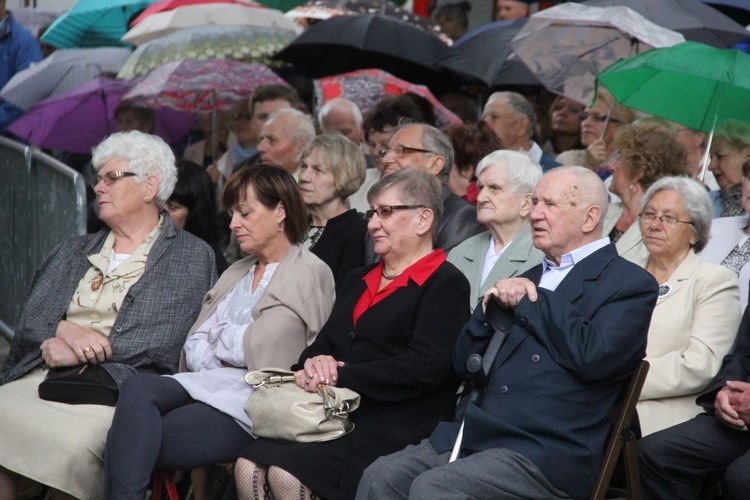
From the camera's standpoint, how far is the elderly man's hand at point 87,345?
5.92 m

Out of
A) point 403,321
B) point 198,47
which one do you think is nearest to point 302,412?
point 403,321

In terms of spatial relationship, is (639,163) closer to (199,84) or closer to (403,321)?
(403,321)

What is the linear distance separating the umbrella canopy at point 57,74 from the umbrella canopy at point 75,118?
24 centimetres

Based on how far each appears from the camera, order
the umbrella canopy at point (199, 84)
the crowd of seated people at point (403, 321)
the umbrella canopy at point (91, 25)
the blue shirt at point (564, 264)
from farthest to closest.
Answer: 1. the umbrella canopy at point (91, 25)
2. the umbrella canopy at point (199, 84)
3. the blue shirt at point (564, 264)
4. the crowd of seated people at point (403, 321)

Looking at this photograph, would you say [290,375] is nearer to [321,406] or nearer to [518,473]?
[321,406]

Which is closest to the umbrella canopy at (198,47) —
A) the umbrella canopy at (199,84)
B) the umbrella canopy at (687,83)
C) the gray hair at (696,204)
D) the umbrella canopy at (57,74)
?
the umbrella canopy at (199,84)

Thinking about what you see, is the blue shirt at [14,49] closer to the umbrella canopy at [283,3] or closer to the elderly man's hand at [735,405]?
the umbrella canopy at [283,3]

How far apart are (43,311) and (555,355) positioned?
2.87m

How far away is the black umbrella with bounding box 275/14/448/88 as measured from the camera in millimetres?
9883

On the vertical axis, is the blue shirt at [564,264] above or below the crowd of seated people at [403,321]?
above

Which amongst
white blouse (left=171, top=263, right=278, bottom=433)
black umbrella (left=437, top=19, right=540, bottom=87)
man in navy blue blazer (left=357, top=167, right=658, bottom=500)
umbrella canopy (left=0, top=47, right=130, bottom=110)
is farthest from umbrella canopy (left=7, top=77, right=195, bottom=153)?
man in navy blue blazer (left=357, top=167, right=658, bottom=500)

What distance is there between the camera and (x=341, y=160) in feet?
22.8

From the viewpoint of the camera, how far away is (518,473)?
4.68 m

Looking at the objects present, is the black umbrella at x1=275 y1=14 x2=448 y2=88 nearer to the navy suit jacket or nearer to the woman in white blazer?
the woman in white blazer
